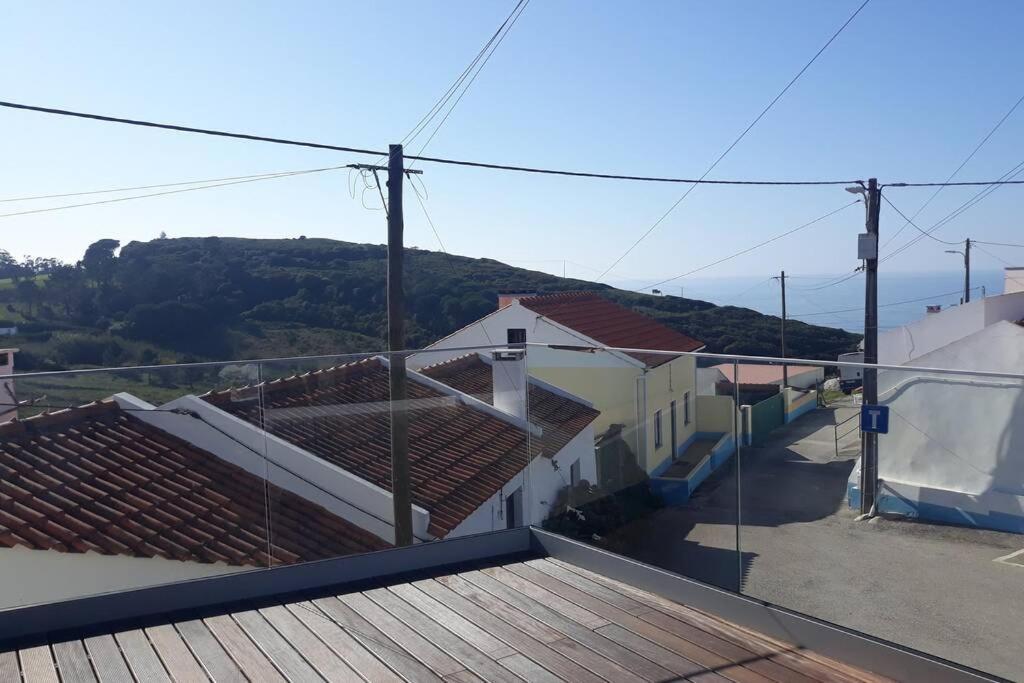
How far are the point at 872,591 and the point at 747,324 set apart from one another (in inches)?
1987

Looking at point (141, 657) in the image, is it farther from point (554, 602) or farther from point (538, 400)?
point (538, 400)

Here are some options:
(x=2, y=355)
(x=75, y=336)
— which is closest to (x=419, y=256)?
(x=75, y=336)

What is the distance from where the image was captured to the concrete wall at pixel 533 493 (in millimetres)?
4695

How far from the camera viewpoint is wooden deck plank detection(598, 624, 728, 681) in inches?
123

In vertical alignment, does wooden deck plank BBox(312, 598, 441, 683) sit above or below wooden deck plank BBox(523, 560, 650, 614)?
above

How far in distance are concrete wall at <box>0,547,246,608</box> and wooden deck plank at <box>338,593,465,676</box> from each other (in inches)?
23.7

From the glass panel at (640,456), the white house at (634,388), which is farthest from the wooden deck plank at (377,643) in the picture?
the white house at (634,388)

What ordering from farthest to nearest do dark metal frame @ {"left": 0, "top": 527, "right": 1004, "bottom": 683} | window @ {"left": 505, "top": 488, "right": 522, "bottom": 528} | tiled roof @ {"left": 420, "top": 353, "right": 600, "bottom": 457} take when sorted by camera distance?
window @ {"left": 505, "top": 488, "right": 522, "bottom": 528} → tiled roof @ {"left": 420, "top": 353, "right": 600, "bottom": 457} → dark metal frame @ {"left": 0, "top": 527, "right": 1004, "bottom": 683}

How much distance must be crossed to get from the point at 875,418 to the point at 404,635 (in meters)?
2.02

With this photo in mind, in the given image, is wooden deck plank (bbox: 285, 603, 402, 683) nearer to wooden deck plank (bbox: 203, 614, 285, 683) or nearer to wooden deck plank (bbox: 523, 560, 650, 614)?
wooden deck plank (bbox: 203, 614, 285, 683)

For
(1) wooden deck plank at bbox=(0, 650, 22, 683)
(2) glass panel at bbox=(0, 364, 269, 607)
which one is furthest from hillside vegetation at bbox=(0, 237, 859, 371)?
(1) wooden deck plank at bbox=(0, 650, 22, 683)

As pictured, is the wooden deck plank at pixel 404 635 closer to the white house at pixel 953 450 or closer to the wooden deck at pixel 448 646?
the wooden deck at pixel 448 646

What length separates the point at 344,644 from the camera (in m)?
3.45

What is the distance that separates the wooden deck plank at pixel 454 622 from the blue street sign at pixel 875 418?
1585 mm
